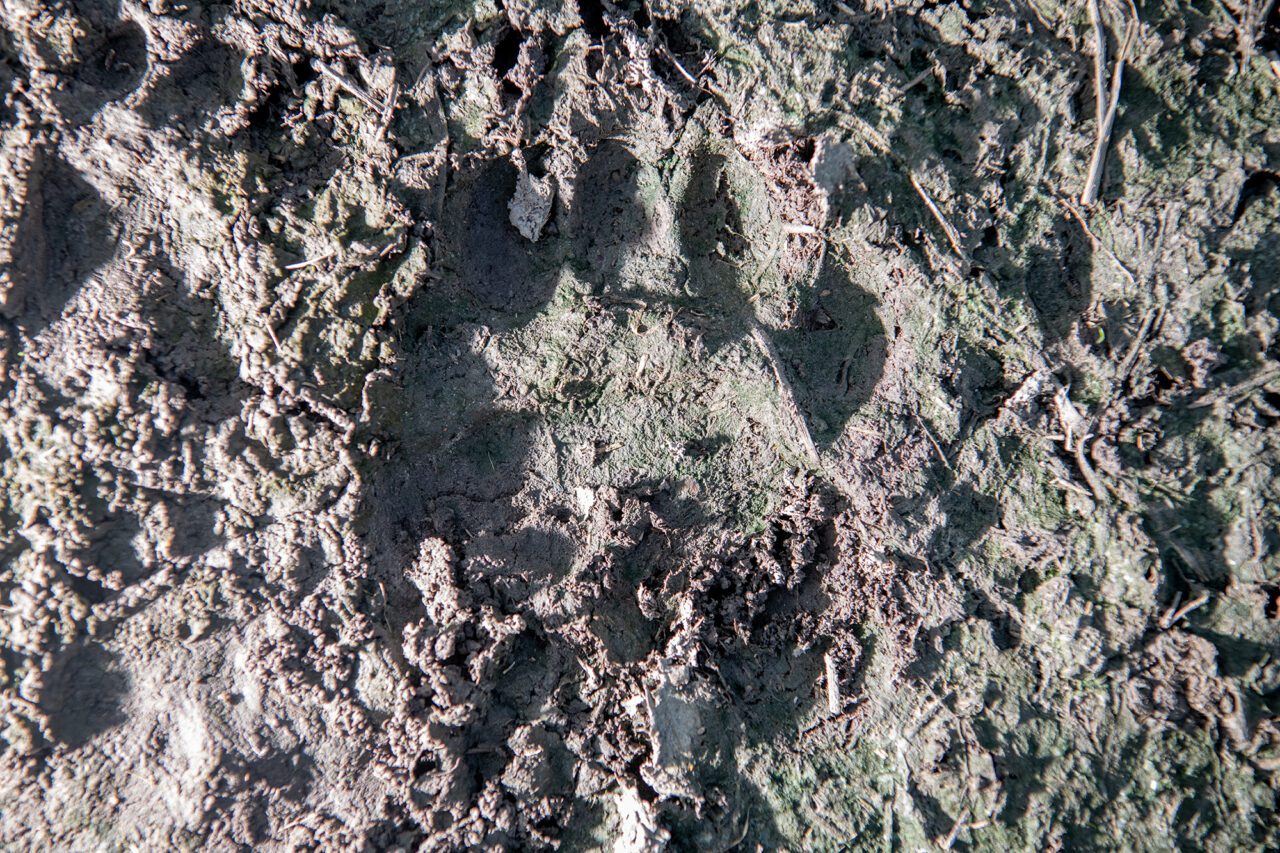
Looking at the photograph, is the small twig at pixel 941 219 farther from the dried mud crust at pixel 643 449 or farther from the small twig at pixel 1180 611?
the small twig at pixel 1180 611

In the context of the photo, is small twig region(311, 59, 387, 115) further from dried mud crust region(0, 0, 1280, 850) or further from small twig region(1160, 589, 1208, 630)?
small twig region(1160, 589, 1208, 630)

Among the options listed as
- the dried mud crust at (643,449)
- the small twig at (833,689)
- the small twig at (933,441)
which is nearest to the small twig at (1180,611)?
the dried mud crust at (643,449)

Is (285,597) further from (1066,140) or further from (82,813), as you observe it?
(1066,140)

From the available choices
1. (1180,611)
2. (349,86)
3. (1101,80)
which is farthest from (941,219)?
(349,86)

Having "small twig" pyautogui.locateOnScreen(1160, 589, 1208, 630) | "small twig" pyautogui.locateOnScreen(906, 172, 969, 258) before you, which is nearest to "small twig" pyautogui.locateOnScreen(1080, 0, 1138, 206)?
"small twig" pyautogui.locateOnScreen(906, 172, 969, 258)

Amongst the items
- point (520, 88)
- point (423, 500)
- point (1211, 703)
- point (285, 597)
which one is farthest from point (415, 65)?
point (1211, 703)
